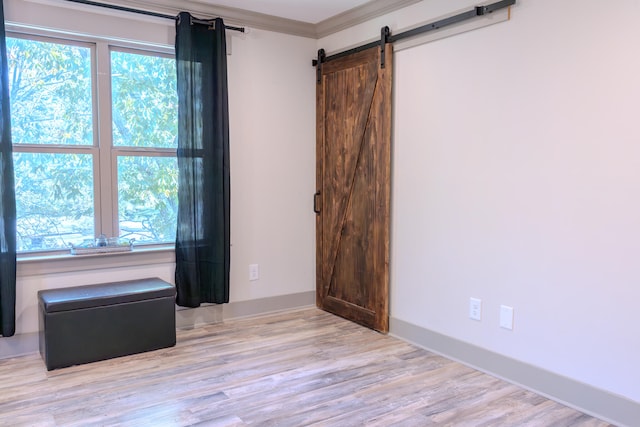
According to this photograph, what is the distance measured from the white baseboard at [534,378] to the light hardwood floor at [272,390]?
6 cm

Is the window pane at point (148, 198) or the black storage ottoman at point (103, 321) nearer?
the black storage ottoman at point (103, 321)

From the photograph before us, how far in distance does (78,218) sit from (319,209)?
1.92 meters

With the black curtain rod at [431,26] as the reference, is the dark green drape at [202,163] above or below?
below

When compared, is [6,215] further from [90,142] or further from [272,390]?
[272,390]

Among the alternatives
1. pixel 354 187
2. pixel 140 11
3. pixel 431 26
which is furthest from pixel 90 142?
pixel 431 26

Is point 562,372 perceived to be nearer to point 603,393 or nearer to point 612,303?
point 603,393

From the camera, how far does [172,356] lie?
3.22 meters

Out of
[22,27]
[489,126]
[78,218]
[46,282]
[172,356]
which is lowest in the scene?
[172,356]

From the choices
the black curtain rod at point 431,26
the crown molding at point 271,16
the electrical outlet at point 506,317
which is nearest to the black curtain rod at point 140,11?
the crown molding at point 271,16

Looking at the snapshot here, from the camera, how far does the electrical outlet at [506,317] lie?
284cm

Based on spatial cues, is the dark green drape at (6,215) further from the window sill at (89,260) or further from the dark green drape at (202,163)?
A: the dark green drape at (202,163)

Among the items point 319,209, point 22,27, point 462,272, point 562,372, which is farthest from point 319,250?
point 22,27

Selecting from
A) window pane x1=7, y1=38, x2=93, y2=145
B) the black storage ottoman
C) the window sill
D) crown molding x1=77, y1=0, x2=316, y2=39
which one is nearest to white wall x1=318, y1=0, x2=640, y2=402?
crown molding x1=77, y1=0, x2=316, y2=39

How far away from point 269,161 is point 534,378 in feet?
8.33
